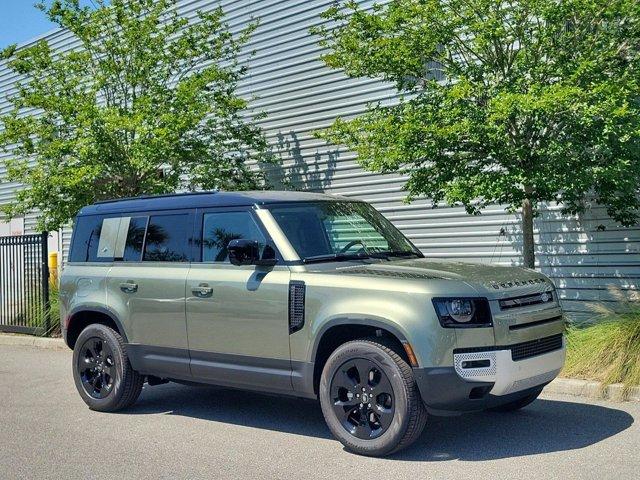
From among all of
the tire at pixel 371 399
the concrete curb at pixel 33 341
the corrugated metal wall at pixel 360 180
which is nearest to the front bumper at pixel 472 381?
the tire at pixel 371 399

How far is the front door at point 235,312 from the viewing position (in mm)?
7051

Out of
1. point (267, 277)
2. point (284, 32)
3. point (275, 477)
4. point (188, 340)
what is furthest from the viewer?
point (284, 32)

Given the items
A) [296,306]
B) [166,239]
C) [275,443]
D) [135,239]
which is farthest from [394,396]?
[135,239]

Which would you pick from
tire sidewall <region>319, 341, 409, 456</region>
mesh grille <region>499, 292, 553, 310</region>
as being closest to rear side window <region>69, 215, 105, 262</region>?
tire sidewall <region>319, 341, 409, 456</region>

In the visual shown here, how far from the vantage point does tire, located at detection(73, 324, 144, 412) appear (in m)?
8.33

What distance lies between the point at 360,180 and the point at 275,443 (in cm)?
857

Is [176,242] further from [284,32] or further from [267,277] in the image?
[284,32]

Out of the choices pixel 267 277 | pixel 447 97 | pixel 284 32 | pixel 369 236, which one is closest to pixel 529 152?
pixel 447 97

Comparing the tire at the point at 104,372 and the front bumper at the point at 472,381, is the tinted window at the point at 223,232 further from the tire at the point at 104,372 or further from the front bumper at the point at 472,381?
the front bumper at the point at 472,381

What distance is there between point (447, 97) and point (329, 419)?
184 inches

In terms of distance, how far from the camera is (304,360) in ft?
22.5

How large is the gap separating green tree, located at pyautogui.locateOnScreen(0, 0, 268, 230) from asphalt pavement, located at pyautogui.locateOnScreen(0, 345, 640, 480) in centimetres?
556

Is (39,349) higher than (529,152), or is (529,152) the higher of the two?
(529,152)

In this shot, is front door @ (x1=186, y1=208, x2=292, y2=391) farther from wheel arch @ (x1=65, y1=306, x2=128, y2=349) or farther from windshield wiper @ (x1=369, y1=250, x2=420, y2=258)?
wheel arch @ (x1=65, y1=306, x2=128, y2=349)
